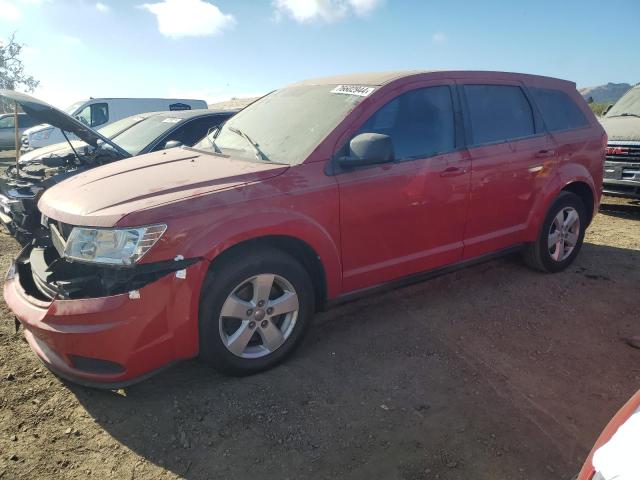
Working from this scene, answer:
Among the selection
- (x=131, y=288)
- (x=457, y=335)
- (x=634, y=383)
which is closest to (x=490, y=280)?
(x=457, y=335)

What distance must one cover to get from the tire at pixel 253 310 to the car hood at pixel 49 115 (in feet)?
9.16

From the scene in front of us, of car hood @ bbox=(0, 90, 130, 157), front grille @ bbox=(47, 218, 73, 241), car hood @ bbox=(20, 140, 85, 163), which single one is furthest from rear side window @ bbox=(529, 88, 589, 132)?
car hood @ bbox=(20, 140, 85, 163)

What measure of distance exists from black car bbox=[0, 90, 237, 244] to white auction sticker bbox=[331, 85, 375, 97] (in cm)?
169

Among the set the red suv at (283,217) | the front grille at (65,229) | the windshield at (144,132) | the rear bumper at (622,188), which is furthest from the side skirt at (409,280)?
the windshield at (144,132)

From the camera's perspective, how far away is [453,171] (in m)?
3.59

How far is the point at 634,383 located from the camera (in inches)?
116

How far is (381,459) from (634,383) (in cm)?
179

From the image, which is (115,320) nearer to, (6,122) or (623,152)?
(623,152)

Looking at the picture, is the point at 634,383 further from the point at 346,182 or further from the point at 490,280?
the point at 346,182

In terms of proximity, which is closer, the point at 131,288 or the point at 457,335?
the point at 131,288

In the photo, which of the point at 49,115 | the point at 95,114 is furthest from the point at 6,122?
the point at 49,115

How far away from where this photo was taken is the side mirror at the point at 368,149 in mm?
2939

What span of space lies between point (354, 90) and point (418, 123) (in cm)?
54

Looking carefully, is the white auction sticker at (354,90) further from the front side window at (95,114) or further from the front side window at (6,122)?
the front side window at (6,122)
